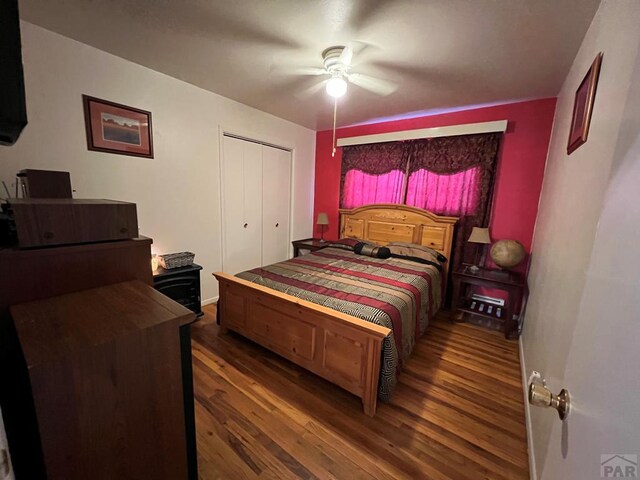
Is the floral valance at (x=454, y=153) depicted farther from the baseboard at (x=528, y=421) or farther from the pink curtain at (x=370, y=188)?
the baseboard at (x=528, y=421)

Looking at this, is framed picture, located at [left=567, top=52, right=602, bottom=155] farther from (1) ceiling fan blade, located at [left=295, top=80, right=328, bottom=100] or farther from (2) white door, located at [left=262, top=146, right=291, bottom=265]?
(2) white door, located at [left=262, top=146, right=291, bottom=265]

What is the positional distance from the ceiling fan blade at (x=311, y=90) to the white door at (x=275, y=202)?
99 cm

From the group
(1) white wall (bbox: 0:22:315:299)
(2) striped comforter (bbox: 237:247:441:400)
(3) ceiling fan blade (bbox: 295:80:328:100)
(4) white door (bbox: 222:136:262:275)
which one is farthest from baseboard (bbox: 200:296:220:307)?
(3) ceiling fan blade (bbox: 295:80:328:100)

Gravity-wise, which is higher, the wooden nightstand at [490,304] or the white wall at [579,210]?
the white wall at [579,210]

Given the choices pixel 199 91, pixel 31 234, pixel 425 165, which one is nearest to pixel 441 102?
pixel 425 165

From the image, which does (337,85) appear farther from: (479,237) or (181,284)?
(181,284)

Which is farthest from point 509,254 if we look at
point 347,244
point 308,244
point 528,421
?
point 308,244

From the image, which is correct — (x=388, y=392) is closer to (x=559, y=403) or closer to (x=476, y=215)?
(x=559, y=403)

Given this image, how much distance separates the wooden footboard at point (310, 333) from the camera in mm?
1646

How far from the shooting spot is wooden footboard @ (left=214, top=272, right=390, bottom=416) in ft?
5.40

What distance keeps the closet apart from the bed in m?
1.05

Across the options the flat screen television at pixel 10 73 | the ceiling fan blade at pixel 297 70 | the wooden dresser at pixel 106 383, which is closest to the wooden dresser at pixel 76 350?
the wooden dresser at pixel 106 383

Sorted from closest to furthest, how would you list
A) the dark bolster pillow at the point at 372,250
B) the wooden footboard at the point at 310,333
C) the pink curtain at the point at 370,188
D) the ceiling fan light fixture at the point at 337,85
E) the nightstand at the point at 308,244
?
the wooden footboard at the point at 310,333, the ceiling fan light fixture at the point at 337,85, the dark bolster pillow at the point at 372,250, the pink curtain at the point at 370,188, the nightstand at the point at 308,244

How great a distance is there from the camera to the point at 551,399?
2.01 ft
